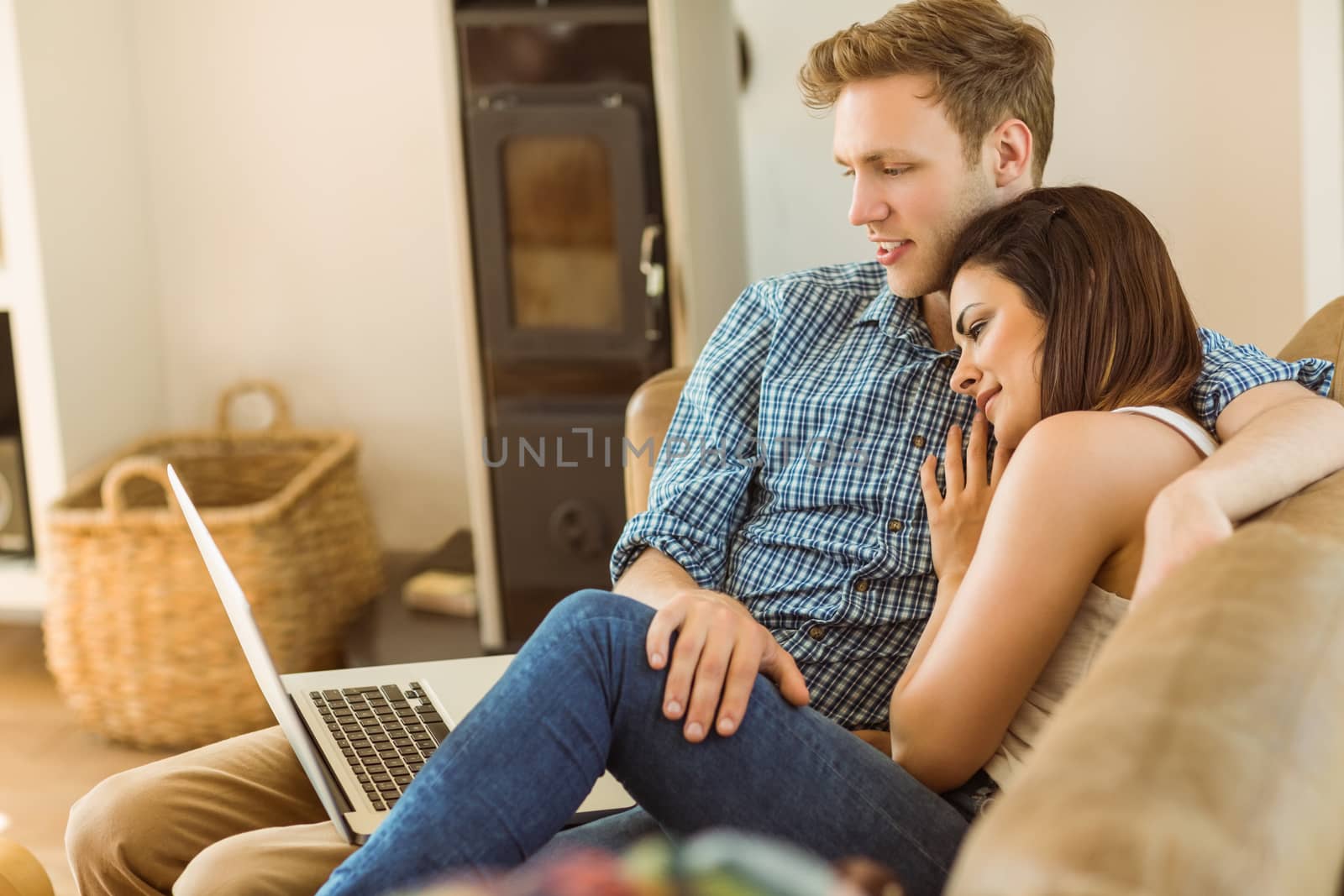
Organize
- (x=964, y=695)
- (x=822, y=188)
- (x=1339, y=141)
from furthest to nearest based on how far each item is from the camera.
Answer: (x=822, y=188) < (x=1339, y=141) < (x=964, y=695)

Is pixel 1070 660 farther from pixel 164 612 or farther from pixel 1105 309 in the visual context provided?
pixel 164 612

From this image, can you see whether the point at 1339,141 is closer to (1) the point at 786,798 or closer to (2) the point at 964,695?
(2) the point at 964,695

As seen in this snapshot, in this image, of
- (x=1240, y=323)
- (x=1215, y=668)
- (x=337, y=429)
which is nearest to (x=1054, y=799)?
(x=1215, y=668)

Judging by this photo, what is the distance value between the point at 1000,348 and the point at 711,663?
0.48 meters

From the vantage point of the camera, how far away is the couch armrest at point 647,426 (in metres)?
1.76

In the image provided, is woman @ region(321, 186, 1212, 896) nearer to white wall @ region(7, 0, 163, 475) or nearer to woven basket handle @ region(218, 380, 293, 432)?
white wall @ region(7, 0, 163, 475)

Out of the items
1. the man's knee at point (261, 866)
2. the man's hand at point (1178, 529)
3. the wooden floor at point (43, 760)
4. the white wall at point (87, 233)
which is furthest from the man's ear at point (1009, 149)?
the white wall at point (87, 233)

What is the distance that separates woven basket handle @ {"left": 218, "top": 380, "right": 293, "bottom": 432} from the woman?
244cm

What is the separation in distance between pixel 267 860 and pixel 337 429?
2.36m

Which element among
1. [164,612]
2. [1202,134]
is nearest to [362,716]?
[164,612]

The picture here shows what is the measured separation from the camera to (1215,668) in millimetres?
769

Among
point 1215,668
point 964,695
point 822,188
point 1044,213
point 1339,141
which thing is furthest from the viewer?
point 822,188

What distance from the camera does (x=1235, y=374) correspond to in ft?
4.46

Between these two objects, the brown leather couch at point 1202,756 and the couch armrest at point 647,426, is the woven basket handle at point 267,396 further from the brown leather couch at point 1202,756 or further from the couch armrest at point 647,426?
the brown leather couch at point 1202,756
